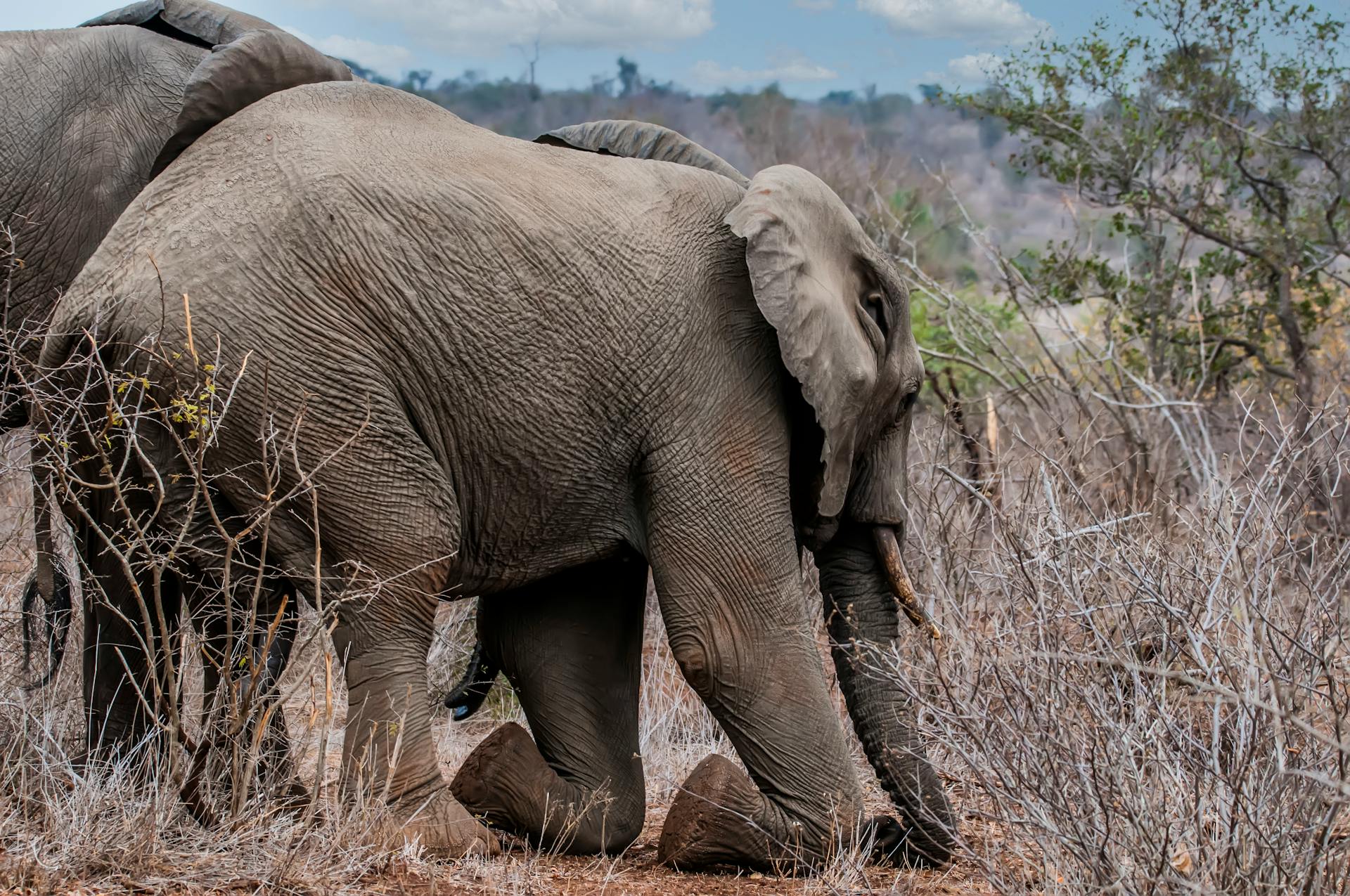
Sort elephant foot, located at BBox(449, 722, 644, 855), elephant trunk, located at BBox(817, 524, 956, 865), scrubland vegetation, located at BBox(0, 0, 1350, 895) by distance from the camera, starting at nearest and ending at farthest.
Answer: scrubland vegetation, located at BBox(0, 0, 1350, 895) < elephant trunk, located at BBox(817, 524, 956, 865) < elephant foot, located at BBox(449, 722, 644, 855)

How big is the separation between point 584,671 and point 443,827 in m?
1.06

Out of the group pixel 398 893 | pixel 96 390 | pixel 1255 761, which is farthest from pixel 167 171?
pixel 1255 761

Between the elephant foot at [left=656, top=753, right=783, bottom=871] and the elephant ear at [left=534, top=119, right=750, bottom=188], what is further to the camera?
the elephant ear at [left=534, top=119, right=750, bottom=188]

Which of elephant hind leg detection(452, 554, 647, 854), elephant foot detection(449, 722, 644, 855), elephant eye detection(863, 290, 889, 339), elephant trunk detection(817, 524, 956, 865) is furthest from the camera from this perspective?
elephant hind leg detection(452, 554, 647, 854)

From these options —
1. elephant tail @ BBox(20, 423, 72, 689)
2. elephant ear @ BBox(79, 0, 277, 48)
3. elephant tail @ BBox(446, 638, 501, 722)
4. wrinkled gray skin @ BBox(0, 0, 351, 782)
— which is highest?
elephant ear @ BBox(79, 0, 277, 48)

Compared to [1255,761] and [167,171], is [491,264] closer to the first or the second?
[167,171]

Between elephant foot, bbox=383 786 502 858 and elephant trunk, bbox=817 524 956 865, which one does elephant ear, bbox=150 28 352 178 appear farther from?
elephant trunk, bbox=817 524 956 865

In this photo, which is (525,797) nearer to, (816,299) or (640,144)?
(816,299)

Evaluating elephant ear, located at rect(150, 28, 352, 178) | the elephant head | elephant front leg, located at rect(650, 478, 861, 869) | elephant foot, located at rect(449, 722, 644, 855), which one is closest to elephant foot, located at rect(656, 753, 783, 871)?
elephant front leg, located at rect(650, 478, 861, 869)

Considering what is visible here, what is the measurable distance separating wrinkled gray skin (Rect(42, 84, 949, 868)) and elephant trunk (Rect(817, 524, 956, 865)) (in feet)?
0.04

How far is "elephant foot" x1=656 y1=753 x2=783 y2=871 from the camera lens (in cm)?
494

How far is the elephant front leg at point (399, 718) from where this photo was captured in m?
4.64

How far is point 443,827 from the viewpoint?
4723 mm

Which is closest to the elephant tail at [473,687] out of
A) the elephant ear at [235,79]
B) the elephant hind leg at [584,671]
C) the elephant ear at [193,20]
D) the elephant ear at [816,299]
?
the elephant hind leg at [584,671]
